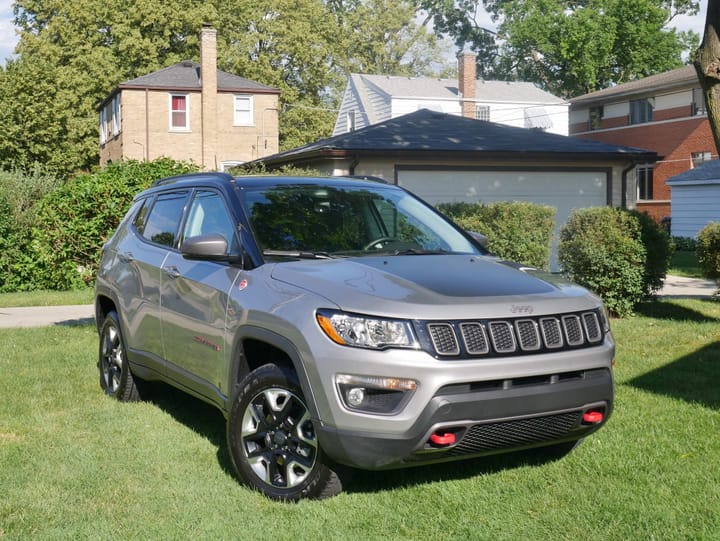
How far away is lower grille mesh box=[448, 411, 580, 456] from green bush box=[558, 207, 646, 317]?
798 cm

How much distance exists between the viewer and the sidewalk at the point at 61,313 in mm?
12734

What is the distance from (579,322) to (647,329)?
6.94 meters

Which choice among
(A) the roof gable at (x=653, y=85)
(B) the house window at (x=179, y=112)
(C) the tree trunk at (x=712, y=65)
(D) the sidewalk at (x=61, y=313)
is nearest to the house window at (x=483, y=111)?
(A) the roof gable at (x=653, y=85)

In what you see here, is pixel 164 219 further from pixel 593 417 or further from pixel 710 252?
pixel 710 252

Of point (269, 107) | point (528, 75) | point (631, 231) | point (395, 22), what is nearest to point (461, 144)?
point (631, 231)

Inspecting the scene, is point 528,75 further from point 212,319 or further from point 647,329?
point 212,319

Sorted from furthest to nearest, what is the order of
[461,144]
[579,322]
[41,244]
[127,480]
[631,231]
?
[461,144], [41,244], [631,231], [127,480], [579,322]

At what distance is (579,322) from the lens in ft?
15.9

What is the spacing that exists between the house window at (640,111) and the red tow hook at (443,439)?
41882 millimetres

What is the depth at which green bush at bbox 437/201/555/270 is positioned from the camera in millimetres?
13336

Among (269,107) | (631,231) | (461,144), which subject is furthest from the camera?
(269,107)

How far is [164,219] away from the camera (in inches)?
271

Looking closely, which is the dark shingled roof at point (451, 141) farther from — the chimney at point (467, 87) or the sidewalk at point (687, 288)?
the chimney at point (467, 87)

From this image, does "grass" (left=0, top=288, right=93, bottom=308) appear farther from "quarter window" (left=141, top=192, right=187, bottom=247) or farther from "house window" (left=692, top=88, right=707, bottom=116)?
"house window" (left=692, top=88, right=707, bottom=116)
